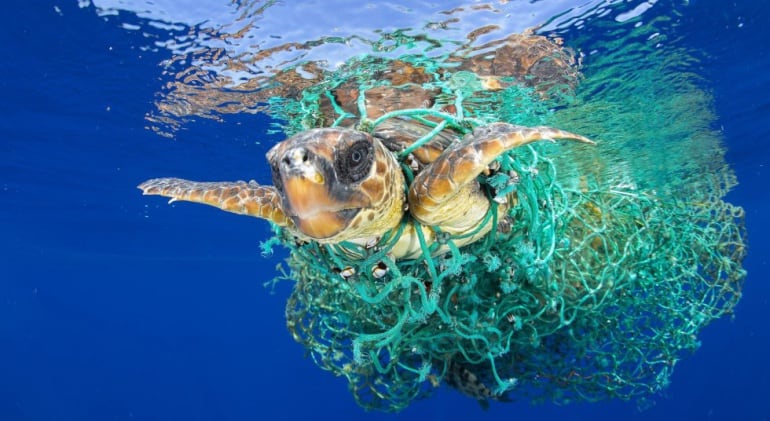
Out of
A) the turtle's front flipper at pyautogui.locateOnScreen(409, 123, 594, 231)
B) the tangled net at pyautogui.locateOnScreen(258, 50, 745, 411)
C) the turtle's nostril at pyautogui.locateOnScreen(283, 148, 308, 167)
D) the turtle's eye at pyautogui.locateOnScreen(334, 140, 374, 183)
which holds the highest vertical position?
the turtle's nostril at pyautogui.locateOnScreen(283, 148, 308, 167)

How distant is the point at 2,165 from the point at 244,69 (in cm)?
1088

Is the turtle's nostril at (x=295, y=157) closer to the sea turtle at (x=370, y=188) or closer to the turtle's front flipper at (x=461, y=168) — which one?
the sea turtle at (x=370, y=188)

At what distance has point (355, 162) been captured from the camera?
2189 millimetres

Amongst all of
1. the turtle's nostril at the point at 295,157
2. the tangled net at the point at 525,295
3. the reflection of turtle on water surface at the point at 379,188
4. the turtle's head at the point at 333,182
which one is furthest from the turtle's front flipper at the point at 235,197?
the turtle's nostril at the point at 295,157

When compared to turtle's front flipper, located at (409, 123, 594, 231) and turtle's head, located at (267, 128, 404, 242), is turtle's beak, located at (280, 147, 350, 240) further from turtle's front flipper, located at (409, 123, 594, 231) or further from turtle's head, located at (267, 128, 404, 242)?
turtle's front flipper, located at (409, 123, 594, 231)

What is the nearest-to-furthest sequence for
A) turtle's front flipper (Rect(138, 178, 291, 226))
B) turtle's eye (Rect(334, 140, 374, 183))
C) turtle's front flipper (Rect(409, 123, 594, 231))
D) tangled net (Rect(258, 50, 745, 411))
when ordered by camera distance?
turtle's eye (Rect(334, 140, 374, 183)) < turtle's front flipper (Rect(409, 123, 594, 231)) < turtle's front flipper (Rect(138, 178, 291, 226)) < tangled net (Rect(258, 50, 745, 411))

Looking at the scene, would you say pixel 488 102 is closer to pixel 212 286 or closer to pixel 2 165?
pixel 2 165

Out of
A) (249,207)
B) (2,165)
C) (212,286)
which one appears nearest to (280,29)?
(249,207)

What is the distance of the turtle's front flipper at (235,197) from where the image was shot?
289cm

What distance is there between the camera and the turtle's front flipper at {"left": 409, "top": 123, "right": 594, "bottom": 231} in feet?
7.36

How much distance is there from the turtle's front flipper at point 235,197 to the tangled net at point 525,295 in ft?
1.15

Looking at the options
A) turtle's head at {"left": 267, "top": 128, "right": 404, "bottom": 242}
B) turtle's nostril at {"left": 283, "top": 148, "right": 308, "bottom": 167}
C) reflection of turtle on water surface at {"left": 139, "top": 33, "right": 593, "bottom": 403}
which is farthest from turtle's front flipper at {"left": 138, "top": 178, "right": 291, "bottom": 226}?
turtle's nostril at {"left": 283, "top": 148, "right": 308, "bottom": 167}

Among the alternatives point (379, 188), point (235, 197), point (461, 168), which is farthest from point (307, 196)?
point (235, 197)

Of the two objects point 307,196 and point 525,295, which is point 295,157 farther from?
point 525,295
